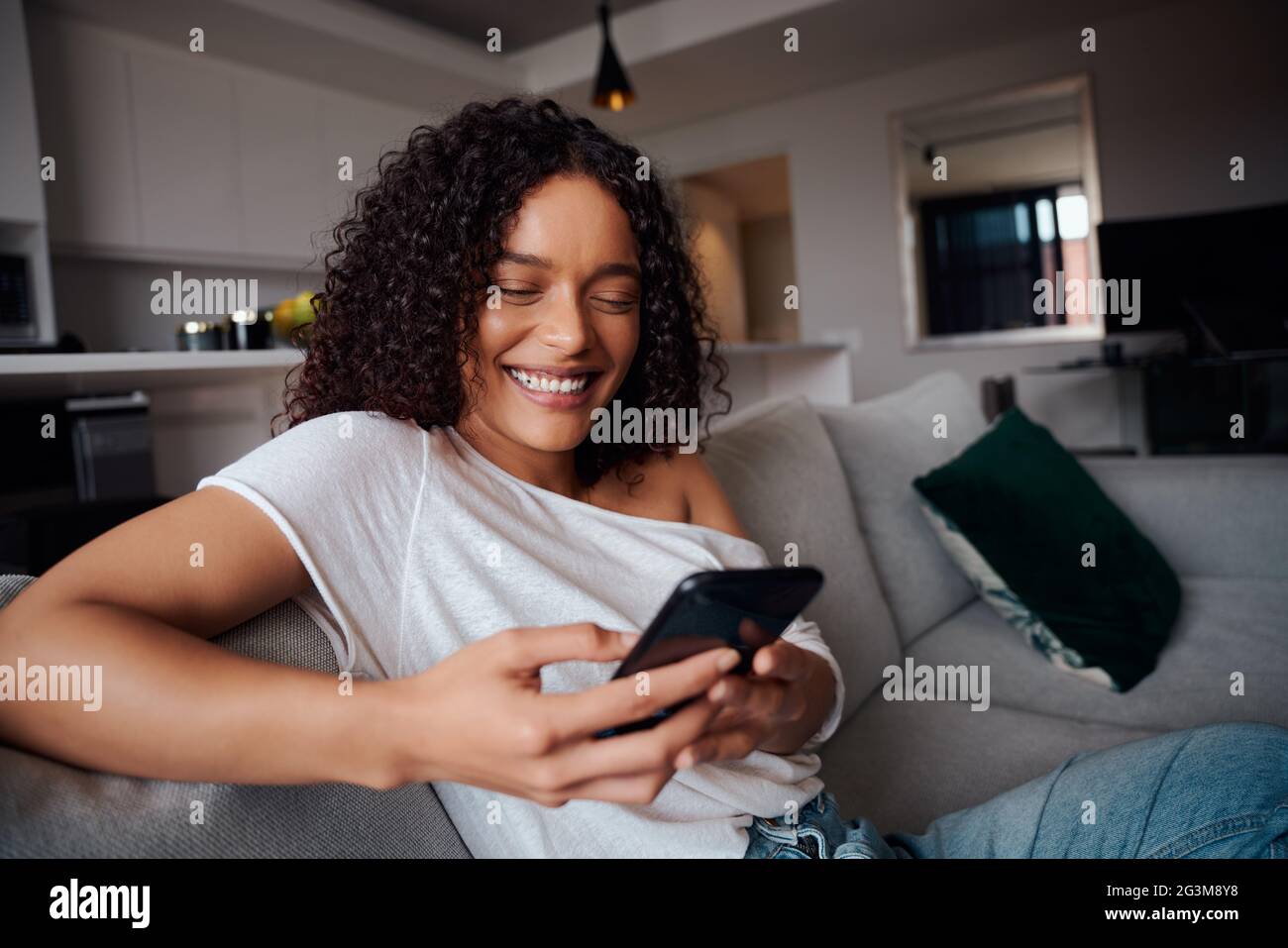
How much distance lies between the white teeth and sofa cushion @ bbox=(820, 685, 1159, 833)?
2.19 feet

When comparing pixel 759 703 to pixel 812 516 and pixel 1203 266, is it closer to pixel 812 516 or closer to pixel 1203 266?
pixel 812 516

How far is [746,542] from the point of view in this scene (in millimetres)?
999

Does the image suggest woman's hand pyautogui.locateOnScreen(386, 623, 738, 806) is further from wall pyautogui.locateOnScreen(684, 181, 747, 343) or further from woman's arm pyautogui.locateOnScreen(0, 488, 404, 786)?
wall pyautogui.locateOnScreen(684, 181, 747, 343)

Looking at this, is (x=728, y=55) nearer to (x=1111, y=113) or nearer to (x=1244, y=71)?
(x=1111, y=113)

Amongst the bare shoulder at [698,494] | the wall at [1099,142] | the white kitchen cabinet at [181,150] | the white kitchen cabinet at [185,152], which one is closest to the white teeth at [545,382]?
the bare shoulder at [698,494]

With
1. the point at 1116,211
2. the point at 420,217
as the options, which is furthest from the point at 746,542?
the point at 1116,211

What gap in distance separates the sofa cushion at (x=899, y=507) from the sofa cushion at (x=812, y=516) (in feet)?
0.33

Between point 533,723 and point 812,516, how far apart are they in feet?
3.45

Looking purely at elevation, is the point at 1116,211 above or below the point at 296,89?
below

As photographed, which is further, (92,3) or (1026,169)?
(1026,169)

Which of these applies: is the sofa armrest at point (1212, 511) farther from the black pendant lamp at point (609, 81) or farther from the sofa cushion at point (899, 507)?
the black pendant lamp at point (609, 81)

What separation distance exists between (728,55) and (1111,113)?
210cm

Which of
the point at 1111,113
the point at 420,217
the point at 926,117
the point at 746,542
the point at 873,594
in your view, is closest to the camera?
the point at 420,217

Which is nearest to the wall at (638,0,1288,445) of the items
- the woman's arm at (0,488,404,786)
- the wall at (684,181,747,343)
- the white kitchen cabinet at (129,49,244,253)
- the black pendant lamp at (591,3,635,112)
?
the black pendant lamp at (591,3,635,112)
